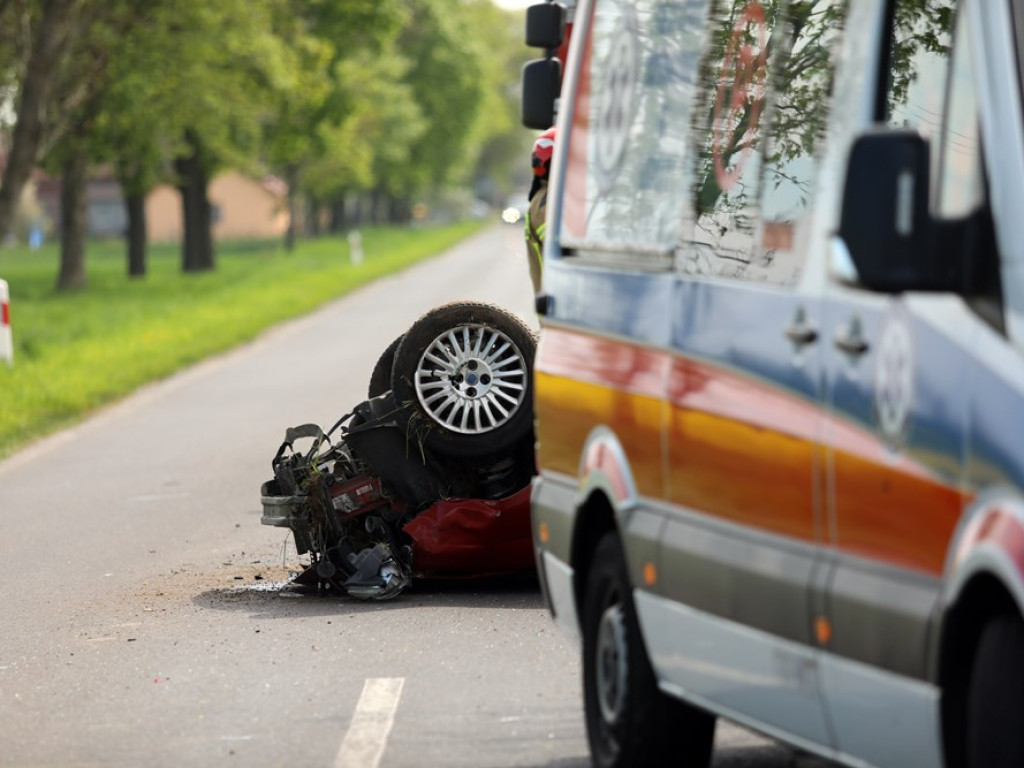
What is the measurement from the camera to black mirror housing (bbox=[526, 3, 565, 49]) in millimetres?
9547

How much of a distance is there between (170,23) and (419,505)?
3056 centimetres

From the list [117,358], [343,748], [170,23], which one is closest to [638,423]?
[343,748]

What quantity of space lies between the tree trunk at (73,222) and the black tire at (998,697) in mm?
42467

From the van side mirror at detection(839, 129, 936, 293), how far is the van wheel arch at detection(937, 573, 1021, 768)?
553 millimetres

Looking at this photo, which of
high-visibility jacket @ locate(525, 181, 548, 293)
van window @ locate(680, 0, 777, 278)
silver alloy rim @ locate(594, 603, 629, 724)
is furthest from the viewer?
high-visibility jacket @ locate(525, 181, 548, 293)

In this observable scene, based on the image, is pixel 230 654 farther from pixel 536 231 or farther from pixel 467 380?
pixel 536 231

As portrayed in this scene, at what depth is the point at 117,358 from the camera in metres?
26.2

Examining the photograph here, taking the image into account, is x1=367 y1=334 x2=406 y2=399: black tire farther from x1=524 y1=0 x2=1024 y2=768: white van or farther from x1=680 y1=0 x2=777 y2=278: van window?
x1=680 y1=0 x2=777 y2=278: van window

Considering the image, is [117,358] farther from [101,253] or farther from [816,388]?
[101,253]

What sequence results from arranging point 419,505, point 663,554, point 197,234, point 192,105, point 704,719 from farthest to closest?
point 197,234 < point 192,105 < point 419,505 < point 704,719 < point 663,554

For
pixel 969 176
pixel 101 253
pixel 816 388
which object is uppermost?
pixel 969 176

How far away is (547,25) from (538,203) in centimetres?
122

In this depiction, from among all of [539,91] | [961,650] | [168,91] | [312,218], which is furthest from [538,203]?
[312,218]

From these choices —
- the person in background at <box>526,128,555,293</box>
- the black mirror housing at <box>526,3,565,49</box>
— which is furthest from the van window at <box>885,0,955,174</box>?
the person in background at <box>526,128,555,293</box>
